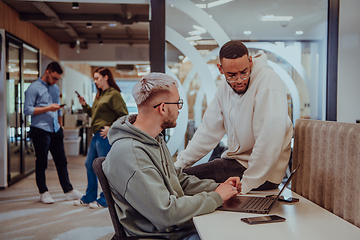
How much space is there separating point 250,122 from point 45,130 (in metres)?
2.87

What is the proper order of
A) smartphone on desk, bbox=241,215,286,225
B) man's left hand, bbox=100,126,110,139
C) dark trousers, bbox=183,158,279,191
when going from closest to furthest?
smartphone on desk, bbox=241,215,286,225 → dark trousers, bbox=183,158,279,191 → man's left hand, bbox=100,126,110,139

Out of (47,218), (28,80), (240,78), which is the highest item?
(28,80)

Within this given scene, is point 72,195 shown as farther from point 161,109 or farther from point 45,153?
point 161,109

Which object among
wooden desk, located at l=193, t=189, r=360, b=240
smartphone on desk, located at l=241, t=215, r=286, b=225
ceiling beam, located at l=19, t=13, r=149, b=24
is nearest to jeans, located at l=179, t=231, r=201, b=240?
wooden desk, located at l=193, t=189, r=360, b=240

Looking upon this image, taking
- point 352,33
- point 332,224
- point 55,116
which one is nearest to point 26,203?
point 55,116

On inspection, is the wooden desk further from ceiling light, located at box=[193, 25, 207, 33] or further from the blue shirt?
the blue shirt

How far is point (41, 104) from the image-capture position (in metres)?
4.09

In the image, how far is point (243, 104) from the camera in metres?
1.86

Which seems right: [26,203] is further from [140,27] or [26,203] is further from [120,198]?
[140,27]

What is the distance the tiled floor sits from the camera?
9.62 feet

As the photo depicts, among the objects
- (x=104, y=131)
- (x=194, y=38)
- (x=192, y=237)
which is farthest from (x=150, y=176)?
(x=104, y=131)

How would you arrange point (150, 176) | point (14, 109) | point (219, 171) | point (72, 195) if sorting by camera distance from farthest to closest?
point (14, 109) → point (72, 195) → point (219, 171) → point (150, 176)

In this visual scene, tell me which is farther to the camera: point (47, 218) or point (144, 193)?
point (47, 218)

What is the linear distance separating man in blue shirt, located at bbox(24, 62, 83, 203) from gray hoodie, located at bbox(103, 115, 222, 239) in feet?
9.52
